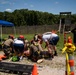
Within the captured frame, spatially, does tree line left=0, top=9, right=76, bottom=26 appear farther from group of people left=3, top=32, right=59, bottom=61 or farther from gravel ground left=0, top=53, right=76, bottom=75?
gravel ground left=0, top=53, right=76, bottom=75

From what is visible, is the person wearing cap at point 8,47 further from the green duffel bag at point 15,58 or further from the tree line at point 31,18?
the tree line at point 31,18

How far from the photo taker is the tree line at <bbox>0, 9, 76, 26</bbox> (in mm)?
69375

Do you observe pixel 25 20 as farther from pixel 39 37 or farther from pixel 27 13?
pixel 39 37

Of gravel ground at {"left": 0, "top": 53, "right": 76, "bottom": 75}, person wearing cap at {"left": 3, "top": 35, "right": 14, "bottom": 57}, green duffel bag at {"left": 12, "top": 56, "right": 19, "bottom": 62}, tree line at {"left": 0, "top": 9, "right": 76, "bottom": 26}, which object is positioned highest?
tree line at {"left": 0, "top": 9, "right": 76, "bottom": 26}

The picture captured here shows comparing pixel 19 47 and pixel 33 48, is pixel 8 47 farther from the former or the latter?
pixel 33 48

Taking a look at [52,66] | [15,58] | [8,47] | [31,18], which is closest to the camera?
[52,66]

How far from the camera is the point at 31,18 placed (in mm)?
72000

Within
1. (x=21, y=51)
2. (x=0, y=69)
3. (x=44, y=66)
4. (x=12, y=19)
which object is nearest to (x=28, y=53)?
(x=21, y=51)

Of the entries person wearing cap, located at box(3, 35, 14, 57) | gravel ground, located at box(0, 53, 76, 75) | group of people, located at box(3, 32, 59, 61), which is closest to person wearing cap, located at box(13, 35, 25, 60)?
group of people, located at box(3, 32, 59, 61)

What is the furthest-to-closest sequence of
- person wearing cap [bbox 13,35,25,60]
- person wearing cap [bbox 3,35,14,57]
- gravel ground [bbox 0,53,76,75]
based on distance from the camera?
person wearing cap [bbox 3,35,14,57] → person wearing cap [bbox 13,35,25,60] → gravel ground [bbox 0,53,76,75]

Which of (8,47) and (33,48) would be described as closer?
(33,48)

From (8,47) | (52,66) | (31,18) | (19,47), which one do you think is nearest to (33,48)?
(19,47)

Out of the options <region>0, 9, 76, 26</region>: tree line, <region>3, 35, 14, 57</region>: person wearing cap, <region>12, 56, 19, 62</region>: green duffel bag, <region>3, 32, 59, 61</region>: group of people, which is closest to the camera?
<region>12, 56, 19, 62</region>: green duffel bag

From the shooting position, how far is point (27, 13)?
7388 centimetres
